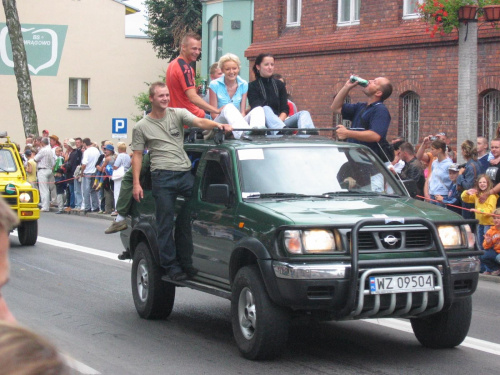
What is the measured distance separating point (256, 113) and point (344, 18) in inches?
675

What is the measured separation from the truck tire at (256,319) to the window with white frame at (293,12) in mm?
21162

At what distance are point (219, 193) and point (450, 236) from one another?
1.90m

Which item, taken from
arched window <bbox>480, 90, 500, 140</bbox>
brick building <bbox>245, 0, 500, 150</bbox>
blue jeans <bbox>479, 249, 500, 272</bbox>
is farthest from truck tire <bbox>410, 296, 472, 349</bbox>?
arched window <bbox>480, 90, 500, 140</bbox>

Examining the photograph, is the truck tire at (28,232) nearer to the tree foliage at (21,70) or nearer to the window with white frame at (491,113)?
the window with white frame at (491,113)

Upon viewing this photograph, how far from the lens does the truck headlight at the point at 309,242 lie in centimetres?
674

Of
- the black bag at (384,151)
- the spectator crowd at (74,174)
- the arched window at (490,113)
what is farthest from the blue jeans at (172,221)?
the spectator crowd at (74,174)

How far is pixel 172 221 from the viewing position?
8.60m

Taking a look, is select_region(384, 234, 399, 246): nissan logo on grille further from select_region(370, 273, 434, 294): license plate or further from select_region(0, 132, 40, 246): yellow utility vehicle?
select_region(0, 132, 40, 246): yellow utility vehicle

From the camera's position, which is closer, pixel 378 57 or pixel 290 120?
pixel 290 120

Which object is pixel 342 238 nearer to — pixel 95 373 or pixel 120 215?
pixel 95 373

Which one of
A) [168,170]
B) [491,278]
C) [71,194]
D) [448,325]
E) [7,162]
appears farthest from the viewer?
[71,194]

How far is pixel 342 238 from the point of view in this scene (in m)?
6.77

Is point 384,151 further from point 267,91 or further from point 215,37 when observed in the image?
point 215,37

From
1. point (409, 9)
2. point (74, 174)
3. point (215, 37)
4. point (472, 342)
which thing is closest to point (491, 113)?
point (409, 9)
